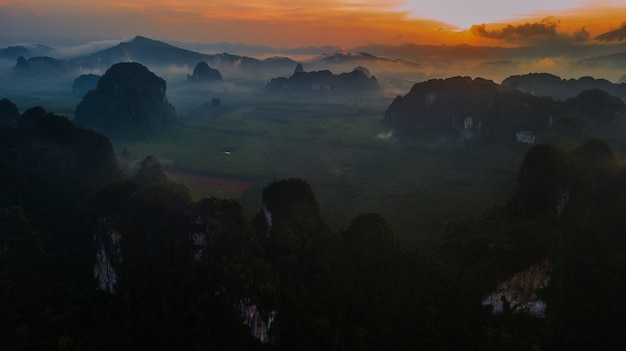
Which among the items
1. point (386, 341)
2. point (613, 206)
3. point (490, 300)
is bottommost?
point (386, 341)

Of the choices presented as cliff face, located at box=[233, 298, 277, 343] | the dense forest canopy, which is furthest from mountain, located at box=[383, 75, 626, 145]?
cliff face, located at box=[233, 298, 277, 343]

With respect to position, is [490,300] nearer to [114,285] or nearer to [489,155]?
[114,285]

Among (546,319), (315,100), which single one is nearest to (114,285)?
(546,319)

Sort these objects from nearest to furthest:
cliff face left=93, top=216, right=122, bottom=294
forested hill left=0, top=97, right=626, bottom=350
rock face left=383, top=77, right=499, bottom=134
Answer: forested hill left=0, top=97, right=626, bottom=350 → cliff face left=93, top=216, right=122, bottom=294 → rock face left=383, top=77, right=499, bottom=134

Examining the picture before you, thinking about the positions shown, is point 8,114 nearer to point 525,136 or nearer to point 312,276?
point 312,276

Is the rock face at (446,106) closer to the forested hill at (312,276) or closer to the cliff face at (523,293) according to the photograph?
the forested hill at (312,276)

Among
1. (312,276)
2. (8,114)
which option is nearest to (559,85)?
(312,276)

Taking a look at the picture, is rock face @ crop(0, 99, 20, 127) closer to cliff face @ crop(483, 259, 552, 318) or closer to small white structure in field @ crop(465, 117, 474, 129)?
cliff face @ crop(483, 259, 552, 318)
